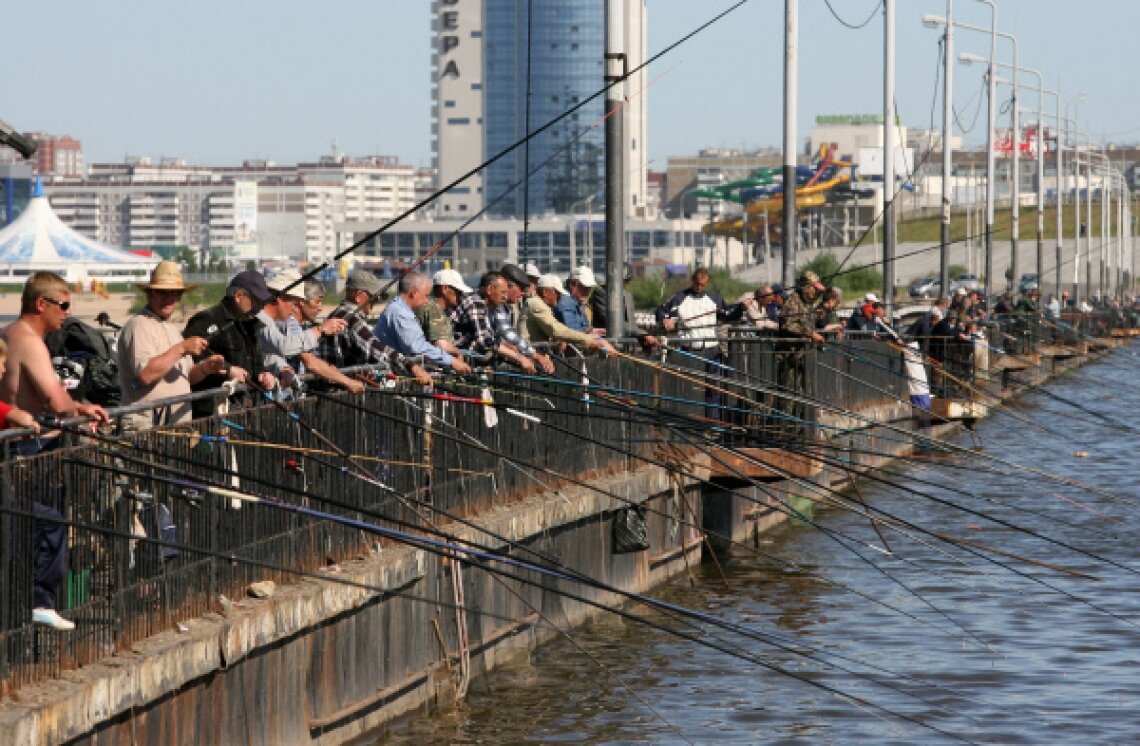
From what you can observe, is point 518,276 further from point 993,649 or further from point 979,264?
point 979,264

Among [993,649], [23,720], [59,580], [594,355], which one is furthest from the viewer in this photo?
[594,355]

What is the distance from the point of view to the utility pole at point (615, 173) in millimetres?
17984

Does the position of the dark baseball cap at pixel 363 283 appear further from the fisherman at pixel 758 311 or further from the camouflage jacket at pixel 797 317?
the fisherman at pixel 758 311

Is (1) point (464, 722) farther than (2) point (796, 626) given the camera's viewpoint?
No

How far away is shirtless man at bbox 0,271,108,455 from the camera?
8797 millimetres

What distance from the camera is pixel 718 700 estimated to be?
45.6 ft

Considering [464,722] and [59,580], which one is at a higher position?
[59,580]

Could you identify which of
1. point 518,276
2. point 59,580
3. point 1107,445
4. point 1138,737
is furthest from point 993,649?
point 1107,445

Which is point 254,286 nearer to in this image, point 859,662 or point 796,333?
point 859,662

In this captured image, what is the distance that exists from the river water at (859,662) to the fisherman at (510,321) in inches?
76.0

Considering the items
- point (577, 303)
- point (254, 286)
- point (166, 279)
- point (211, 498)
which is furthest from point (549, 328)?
point (211, 498)

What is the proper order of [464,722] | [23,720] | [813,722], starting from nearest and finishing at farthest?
1. [23,720]
2. [464,722]
3. [813,722]

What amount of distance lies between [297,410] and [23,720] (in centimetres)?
377

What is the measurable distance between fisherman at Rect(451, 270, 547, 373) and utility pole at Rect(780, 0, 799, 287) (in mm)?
10824
